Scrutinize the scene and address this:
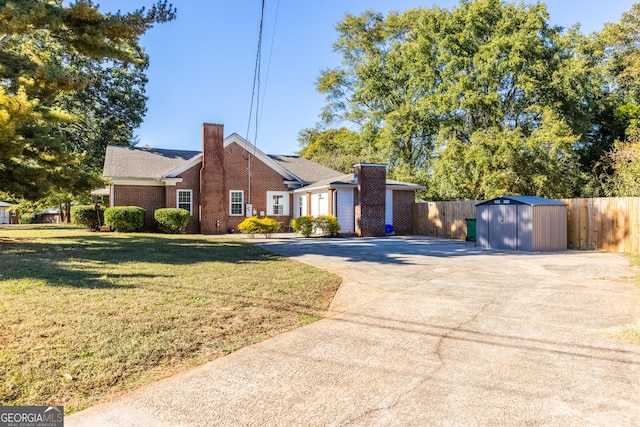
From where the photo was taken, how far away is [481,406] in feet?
11.3

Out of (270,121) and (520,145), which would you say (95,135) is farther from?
(520,145)

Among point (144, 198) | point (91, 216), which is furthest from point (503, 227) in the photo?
point (91, 216)

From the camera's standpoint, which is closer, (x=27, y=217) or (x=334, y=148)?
(x=334, y=148)

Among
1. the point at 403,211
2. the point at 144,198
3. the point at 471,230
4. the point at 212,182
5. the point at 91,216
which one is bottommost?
the point at 471,230

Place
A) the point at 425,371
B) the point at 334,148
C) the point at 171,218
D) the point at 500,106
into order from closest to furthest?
1. the point at 425,371
2. the point at 171,218
3. the point at 500,106
4. the point at 334,148

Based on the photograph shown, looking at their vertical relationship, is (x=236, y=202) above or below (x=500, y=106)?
below

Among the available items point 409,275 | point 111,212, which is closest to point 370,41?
point 111,212

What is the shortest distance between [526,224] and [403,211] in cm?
998

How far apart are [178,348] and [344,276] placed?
529 centimetres

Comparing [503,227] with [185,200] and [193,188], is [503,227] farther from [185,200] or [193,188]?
[185,200]

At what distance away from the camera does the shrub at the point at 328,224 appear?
21438 mm

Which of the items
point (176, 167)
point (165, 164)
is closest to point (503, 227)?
point (176, 167)

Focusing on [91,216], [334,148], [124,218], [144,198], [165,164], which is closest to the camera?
[124,218]

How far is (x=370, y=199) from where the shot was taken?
22500mm
